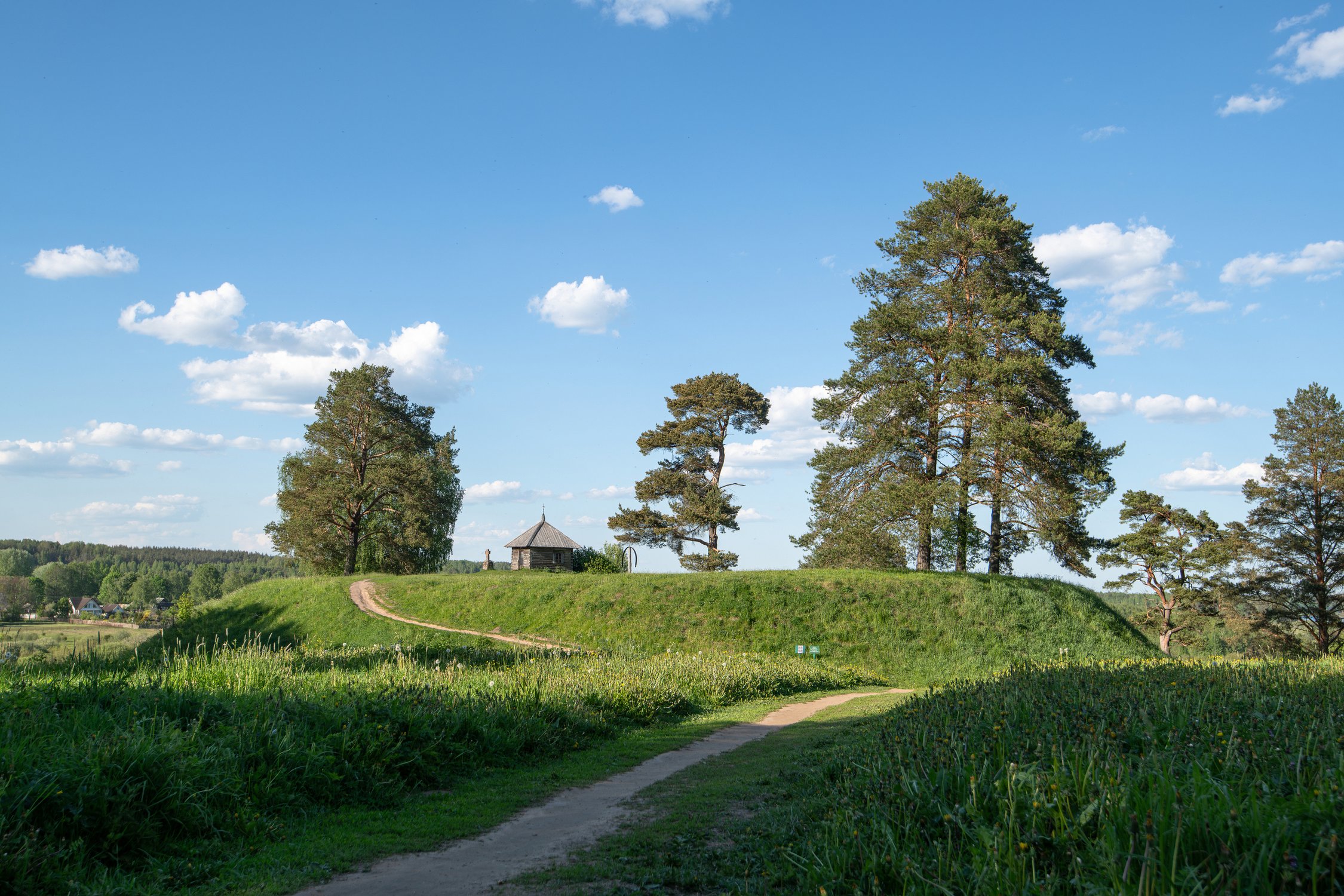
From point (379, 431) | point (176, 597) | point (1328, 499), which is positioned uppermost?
point (379, 431)

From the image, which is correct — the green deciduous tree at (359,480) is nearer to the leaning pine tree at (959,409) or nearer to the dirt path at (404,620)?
the dirt path at (404,620)

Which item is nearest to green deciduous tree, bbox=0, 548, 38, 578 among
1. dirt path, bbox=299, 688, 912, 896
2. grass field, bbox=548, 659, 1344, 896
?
dirt path, bbox=299, 688, 912, 896

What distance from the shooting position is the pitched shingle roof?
46.5m

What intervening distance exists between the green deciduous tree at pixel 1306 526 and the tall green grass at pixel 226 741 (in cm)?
3226

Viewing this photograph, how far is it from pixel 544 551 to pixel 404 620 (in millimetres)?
16698

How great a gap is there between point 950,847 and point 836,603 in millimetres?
23256

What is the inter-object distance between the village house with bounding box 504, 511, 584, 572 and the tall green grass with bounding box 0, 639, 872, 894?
105 feet

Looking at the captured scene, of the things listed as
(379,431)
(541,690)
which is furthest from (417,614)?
(541,690)

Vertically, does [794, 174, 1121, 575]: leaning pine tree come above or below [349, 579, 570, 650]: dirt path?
above

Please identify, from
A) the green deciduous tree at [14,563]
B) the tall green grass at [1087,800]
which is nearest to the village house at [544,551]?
the tall green grass at [1087,800]

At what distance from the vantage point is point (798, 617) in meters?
26.5

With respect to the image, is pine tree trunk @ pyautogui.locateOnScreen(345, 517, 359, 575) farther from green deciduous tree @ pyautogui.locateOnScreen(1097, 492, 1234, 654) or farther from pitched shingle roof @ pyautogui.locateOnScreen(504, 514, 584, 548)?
green deciduous tree @ pyautogui.locateOnScreen(1097, 492, 1234, 654)

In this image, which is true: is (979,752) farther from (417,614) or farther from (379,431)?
(379,431)

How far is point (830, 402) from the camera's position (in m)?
30.5
